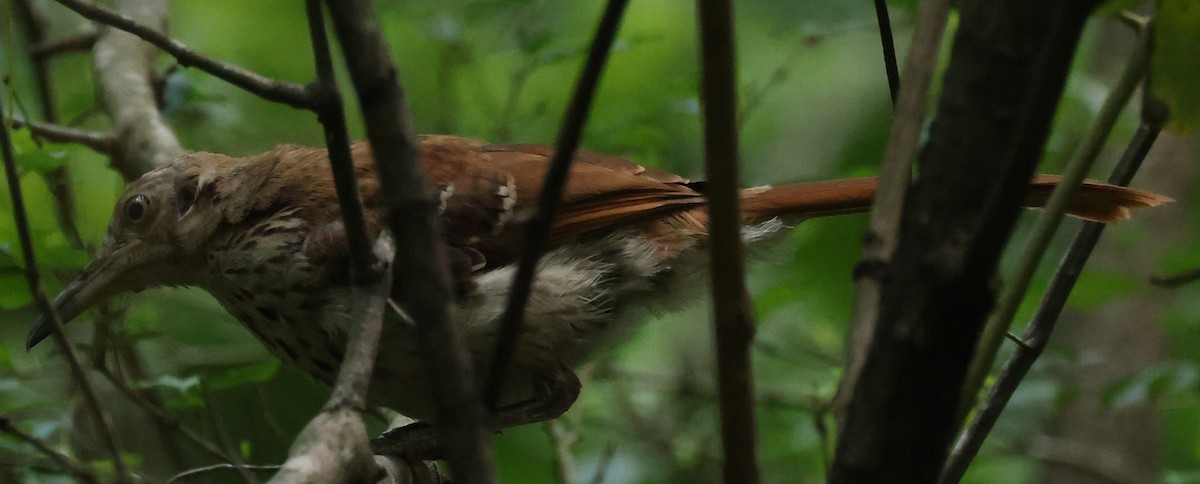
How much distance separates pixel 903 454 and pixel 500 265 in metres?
1.60

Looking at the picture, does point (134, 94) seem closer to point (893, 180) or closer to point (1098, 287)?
point (893, 180)

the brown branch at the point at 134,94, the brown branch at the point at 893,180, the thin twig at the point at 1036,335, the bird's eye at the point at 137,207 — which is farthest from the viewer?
the brown branch at the point at 134,94

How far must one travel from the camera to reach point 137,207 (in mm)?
2678

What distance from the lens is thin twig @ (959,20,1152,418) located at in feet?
3.75

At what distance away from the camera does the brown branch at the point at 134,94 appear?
315cm

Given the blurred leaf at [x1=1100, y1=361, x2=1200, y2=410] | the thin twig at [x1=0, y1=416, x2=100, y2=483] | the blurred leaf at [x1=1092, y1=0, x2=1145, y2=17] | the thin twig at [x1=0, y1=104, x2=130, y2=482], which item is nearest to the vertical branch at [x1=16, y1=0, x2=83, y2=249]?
the thin twig at [x1=0, y1=416, x2=100, y2=483]

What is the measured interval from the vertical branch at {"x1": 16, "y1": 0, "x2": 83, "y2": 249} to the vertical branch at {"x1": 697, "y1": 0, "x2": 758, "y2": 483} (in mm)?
2309

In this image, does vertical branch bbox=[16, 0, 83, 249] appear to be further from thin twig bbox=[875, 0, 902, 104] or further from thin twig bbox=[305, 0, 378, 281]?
thin twig bbox=[875, 0, 902, 104]

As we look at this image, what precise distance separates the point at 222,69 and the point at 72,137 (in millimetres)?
1795

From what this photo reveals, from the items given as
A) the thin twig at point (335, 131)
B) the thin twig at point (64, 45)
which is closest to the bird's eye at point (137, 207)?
the thin twig at point (64, 45)

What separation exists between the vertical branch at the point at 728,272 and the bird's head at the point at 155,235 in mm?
1794

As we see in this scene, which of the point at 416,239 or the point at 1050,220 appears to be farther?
the point at 1050,220

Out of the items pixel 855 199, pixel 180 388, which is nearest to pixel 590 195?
pixel 855 199

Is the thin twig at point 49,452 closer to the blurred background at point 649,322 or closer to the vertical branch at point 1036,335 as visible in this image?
the blurred background at point 649,322
